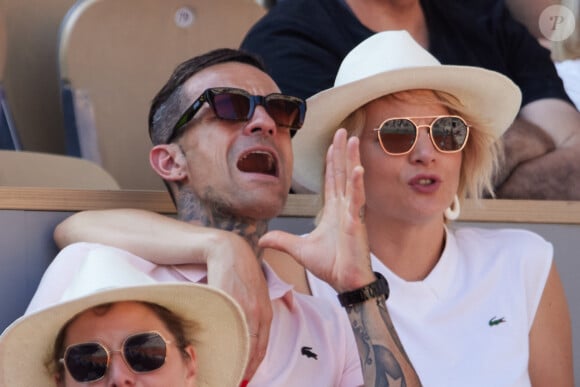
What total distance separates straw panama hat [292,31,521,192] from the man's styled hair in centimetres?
24

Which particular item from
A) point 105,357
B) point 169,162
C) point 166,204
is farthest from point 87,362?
point 166,204

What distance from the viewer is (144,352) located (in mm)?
2213

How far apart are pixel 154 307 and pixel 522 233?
1.22 meters

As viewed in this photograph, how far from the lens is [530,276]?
3.08m

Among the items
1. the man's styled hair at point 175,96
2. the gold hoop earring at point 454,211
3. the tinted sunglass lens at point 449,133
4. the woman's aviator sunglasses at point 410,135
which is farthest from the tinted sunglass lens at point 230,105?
the gold hoop earring at point 454,211

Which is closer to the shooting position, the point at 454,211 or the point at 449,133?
the point at 449,133

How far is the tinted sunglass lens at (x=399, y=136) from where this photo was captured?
9.63 ft

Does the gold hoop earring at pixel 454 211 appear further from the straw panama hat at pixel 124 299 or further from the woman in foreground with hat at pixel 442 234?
the straw panama hat at pixel 124 299

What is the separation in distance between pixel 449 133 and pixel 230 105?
0.54 meters

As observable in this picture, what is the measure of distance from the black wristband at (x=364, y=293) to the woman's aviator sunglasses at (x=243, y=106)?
0.61m

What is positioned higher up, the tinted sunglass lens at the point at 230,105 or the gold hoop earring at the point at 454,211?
the tinted sunglass lens at the point at 230,105

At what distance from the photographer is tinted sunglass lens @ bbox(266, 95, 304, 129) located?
297 cm

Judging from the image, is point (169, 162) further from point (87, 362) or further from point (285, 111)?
point (87, 362)

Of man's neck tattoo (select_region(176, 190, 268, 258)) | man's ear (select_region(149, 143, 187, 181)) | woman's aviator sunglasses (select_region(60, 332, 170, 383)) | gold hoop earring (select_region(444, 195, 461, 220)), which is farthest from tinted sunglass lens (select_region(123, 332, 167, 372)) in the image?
gold hoop earring (select_region(444, 195, 461, 220))
